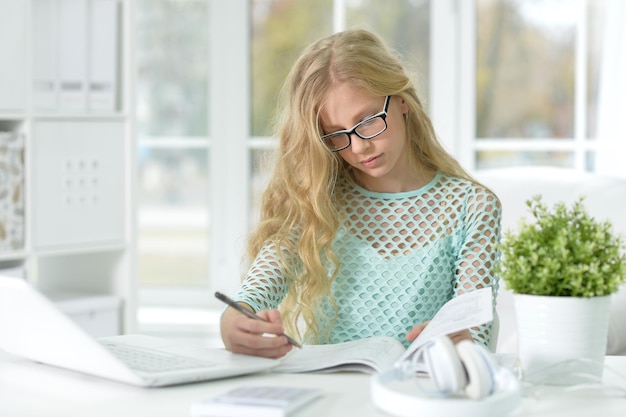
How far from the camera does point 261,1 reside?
3613mm

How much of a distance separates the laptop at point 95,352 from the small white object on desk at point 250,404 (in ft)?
0.49

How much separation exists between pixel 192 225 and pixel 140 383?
2491 millimetres

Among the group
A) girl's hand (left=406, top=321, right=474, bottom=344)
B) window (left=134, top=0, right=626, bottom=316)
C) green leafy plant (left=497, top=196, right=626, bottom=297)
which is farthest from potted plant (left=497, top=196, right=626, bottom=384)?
window (left=134, top=0, right=626, bottom=316)

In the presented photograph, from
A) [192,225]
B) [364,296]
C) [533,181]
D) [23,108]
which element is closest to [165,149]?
[192,225]

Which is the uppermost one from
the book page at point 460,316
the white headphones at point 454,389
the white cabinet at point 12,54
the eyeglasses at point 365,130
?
the white cabinet at point 12,54

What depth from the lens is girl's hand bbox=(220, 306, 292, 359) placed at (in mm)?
1449

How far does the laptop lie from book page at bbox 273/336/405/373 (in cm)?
4

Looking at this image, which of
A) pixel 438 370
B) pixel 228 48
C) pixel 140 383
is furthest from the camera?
pixel 228 48

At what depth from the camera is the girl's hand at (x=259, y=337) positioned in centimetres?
145

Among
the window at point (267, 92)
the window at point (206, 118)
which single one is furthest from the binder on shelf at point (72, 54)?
the window at point (206, 118)

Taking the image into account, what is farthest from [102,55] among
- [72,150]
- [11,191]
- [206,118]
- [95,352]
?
[95,352]

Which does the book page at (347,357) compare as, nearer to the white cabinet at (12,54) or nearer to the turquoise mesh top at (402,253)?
the turquoise mesh top at (402,253)

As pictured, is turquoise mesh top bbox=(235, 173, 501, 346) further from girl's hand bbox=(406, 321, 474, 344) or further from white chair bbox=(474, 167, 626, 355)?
white chair bbox=(474, 167, 626, 355)

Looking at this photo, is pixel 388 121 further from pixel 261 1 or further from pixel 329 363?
pixel 261 1
